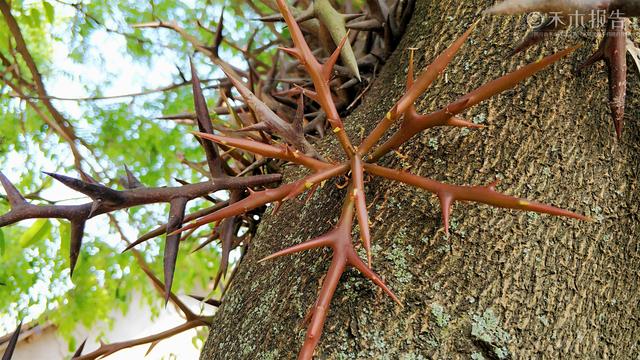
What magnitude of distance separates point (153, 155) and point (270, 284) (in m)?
1.48

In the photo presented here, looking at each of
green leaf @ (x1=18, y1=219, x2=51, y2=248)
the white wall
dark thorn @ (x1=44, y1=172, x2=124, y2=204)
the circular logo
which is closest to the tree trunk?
the circular logo

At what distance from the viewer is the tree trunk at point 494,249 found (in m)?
0.58

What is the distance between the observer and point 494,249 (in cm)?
61

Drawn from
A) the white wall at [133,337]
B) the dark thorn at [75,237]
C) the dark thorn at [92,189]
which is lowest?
the white wall at [133,337]

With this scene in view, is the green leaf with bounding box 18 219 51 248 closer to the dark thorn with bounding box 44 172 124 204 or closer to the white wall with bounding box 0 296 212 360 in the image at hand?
the dark thorn with bounding box 44 172 124 204

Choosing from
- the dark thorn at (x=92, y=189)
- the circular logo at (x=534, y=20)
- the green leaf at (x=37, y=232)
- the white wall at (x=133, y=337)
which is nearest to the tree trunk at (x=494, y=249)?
the circular logo at (x=534, y=20)

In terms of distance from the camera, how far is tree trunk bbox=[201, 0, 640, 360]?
1.92 feet

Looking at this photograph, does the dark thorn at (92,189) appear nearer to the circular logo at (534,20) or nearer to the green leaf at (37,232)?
the circular logo at (534,20)

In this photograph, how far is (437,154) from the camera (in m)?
0.67

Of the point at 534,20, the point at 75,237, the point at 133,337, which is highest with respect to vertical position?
the point at 75,237

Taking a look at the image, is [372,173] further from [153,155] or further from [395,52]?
[153,155]

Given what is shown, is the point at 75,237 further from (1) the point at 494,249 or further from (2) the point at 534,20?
(2) the point at 534,20

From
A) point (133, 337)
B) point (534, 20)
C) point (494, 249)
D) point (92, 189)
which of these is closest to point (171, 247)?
point (92, 189)

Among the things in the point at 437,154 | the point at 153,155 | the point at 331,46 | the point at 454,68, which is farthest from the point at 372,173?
the point at 153,155
